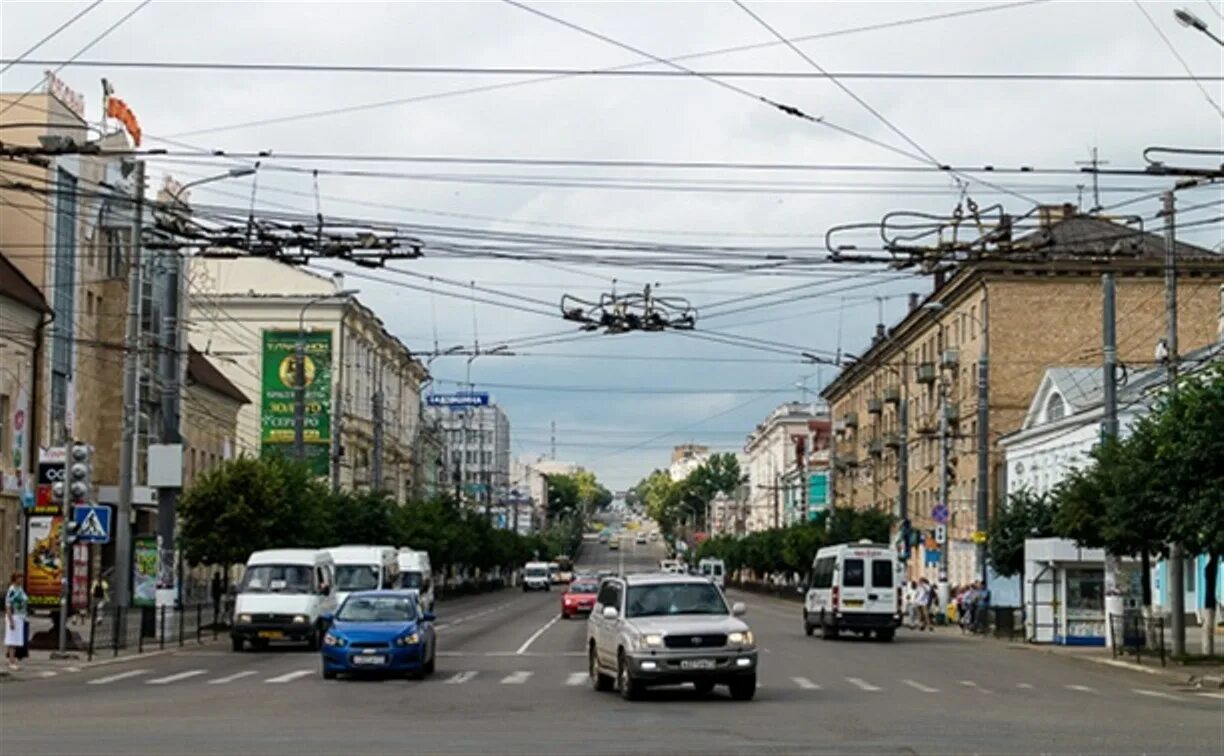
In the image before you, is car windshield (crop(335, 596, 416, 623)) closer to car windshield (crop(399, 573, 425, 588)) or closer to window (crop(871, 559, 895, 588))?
window (crop(871, 559, 895, 588))

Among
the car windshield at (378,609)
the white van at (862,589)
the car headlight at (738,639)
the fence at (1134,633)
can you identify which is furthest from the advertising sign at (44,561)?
the fence at (1134,633)

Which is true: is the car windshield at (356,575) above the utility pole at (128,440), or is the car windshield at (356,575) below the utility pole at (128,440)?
below

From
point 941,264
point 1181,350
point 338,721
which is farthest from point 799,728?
point 1181,350

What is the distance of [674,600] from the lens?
2784cm

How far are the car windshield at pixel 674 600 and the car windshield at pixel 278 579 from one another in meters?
16.2

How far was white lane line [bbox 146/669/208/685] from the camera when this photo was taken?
3225 centimetres

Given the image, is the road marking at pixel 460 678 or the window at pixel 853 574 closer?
the road marking at pixel 460 678

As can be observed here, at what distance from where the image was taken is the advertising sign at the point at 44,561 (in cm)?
3822

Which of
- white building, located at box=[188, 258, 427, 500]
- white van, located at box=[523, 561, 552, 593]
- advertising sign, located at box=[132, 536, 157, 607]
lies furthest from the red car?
white van, located at box=[523, 561, 552, 593]

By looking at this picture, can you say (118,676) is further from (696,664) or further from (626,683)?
(696,664)

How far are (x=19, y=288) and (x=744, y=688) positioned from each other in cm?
3837

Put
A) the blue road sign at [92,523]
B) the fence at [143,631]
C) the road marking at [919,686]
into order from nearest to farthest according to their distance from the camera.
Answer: the road marking at [919,686] < the blue road sign at [92,523] < the fence at [143,631]

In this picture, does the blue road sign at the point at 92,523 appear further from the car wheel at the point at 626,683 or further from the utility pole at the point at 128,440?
the car wheel at the point at 626,683

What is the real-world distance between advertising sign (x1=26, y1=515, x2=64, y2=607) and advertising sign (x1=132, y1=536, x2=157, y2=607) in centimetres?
1200
